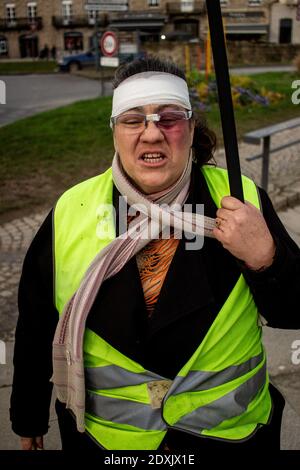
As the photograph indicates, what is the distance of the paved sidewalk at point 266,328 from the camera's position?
2863 millimetres

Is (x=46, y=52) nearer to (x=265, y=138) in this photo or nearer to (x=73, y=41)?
(x=73, y=41)

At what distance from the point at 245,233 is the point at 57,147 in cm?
848

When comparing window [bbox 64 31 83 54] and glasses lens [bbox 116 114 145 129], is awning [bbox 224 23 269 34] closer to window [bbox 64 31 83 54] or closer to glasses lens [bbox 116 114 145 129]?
window [bbox 64 31 83 54]

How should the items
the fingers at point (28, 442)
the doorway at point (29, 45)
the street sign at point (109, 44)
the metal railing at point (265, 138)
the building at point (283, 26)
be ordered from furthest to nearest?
1. the building at point (283, 26)
2. the doorway at point (29, 45)
3. the street sign at point (109, 44)
4. the metal railing at point (265, 138)
5. the fingers at point (28, 442)

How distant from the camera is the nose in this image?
1583mm

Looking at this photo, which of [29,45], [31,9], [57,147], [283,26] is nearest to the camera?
[57,147]

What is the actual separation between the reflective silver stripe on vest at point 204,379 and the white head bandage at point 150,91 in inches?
33.5

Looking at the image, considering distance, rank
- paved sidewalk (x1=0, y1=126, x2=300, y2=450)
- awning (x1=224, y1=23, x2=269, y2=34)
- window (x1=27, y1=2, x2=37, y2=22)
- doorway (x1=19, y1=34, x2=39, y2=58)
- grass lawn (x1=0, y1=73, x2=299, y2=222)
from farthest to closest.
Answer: awning (x1=224, y1=23, x2=269, y2=34), doorway (x1=19, y1=34, x2=39, y2=58), window (x1=27, y1=2, x2=37, y2=22), grass lawn (x1=0, y1=73, x2=299, y2=222), paved sidewalk (x1=0, y1=126, x2=300, y2=450)

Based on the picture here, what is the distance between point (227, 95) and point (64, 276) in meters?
0.84

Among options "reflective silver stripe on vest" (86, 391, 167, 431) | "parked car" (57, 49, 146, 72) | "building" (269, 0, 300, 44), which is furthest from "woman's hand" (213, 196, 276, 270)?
"building" (269, 0, 300, 44)

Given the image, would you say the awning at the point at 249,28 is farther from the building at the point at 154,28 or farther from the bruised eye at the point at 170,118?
the bruised eye at the point at 170,118

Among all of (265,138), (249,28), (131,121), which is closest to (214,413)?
(131,121)

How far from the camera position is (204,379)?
5.34ft

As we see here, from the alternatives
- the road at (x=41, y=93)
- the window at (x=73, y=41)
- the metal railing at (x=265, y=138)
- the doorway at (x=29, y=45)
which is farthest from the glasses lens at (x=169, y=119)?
the window at (x=73, y=41)
